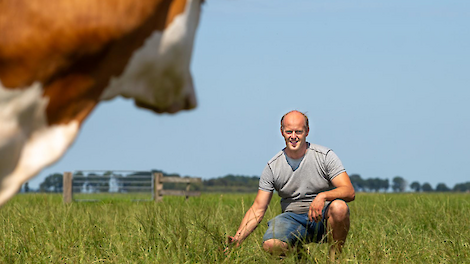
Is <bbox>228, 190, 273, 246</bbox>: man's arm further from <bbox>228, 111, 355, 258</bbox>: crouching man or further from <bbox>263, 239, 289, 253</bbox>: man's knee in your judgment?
<bbox>263, 239, 289, 253</bbox>: man's knee

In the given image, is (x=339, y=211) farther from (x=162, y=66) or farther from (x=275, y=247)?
(x=162, y=66)

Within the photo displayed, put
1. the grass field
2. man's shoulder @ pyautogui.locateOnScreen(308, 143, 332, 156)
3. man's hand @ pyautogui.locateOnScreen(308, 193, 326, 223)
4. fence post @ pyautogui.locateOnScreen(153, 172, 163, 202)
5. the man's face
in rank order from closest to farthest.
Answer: man's hand @ pyautogui.locateOnScreen(308, 193, 326, 223), the grass field, the man's face, man's shoulder @ pyautogui.locateOnScreen(308, 143, 332, 156), fence post @ pyautogui.locateOnScreen(153, 172, 163, 202)

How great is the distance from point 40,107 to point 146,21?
0.36 m

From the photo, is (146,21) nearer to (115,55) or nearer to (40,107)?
(115,55)

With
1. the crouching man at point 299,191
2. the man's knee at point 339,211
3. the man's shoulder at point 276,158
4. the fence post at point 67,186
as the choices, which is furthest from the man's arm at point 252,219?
the fence post at point 67,186

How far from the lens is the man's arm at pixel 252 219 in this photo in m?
4.03

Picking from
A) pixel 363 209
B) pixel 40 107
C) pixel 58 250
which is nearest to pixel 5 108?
pixel 40 107

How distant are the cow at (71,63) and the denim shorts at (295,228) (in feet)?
9.20

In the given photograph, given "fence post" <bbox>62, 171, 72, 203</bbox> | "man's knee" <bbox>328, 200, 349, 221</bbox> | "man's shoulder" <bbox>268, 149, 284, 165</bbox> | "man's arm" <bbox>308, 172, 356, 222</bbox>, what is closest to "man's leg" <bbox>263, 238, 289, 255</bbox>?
"man's arm" <bbox>308, 172, 356, 222</bbox>

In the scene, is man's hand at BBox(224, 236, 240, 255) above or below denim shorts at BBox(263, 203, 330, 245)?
below

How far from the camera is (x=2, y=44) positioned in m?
1.20

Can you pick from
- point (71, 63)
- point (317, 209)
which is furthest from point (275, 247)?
point (71, 63)

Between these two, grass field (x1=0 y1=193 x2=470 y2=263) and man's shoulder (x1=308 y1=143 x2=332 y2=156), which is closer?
grass field (x1=0 y1=193 x2=470 y2=263)

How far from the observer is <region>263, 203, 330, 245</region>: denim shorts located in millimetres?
4038
